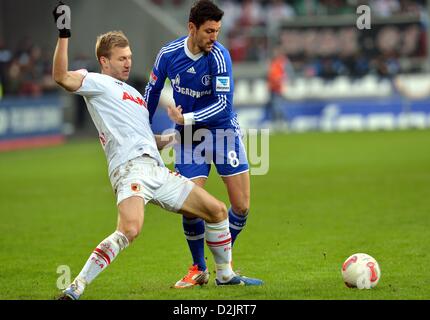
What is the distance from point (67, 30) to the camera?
23.6ft

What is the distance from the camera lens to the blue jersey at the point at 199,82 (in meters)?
8.46

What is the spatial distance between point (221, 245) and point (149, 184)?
90 centimetres

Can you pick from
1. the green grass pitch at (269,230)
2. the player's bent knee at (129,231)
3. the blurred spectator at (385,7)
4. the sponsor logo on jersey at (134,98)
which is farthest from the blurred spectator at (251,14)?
the player's bent knee at (129,231)

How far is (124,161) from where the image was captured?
25.2ft

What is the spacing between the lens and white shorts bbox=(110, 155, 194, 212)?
7562 millimetres

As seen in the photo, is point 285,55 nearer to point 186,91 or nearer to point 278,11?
point 278,11

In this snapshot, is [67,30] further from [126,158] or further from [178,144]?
[178,144]

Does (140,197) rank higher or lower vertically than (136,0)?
lower

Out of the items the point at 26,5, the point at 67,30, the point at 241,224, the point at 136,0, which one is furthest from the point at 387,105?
the point at 67,30

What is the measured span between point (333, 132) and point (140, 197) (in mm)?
21771

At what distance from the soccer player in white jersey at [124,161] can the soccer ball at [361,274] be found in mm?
1112

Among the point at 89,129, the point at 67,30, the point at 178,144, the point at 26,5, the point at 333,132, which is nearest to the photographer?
the point at 67,30

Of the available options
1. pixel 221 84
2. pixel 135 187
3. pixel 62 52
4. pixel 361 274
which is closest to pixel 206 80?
pixel 221 84

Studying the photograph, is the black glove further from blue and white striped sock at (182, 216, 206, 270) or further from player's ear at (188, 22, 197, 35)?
blue and white striped sock at (182, 216, 206, 270)
